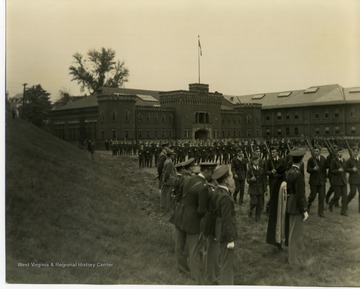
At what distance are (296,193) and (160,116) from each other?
33685 mm

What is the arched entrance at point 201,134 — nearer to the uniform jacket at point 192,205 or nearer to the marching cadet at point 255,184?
the marching cadet at point 255,184

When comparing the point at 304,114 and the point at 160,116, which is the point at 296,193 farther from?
the point at 304,114

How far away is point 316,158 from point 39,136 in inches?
306

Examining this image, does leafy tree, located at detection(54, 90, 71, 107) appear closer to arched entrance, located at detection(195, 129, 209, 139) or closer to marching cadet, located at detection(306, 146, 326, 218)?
marching cadet, located at detection(306, 146, 326, 218)

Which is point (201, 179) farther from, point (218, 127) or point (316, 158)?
point (218, 127)

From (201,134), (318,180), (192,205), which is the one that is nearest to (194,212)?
(192,205)

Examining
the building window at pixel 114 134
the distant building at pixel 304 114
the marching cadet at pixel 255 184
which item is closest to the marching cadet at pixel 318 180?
the marching cadet at pixel 255 184

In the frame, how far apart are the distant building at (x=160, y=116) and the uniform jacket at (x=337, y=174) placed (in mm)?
23295

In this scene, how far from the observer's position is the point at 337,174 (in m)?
11.1

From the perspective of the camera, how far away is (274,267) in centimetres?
776

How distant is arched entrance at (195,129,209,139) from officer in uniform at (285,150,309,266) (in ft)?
117

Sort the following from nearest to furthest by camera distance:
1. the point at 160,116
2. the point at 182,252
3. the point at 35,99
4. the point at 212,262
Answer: the point at 212,262 → the point at 182,252 → the point at 35,99 → the point at 160,116

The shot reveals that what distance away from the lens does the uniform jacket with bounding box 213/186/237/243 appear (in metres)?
6.00

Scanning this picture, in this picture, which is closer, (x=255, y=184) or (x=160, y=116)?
(x=255, y=184)
